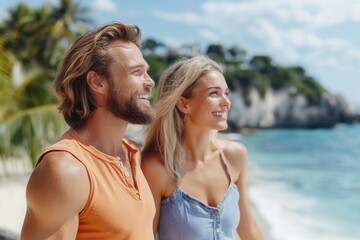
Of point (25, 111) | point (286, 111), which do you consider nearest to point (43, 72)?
point (25, 111)

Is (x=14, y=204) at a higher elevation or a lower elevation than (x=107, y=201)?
lower

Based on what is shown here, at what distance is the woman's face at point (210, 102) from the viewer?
2.56 meters

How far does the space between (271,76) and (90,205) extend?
77324mm

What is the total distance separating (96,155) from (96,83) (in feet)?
0.89

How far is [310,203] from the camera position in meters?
19.1

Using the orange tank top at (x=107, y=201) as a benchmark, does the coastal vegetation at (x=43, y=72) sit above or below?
below

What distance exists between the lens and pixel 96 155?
1.82 m

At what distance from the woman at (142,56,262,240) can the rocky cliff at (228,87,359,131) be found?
66.6 meters

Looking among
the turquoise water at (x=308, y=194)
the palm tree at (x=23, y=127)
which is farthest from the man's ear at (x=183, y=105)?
the turquoise water at (x=308, y=194)

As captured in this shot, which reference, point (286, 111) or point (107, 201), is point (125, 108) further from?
point (286, 111)

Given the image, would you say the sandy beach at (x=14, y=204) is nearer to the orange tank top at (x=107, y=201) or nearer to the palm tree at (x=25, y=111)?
the palm tree at (x=25, y=111)

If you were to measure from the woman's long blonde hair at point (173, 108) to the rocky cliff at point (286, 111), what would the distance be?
66.6 m

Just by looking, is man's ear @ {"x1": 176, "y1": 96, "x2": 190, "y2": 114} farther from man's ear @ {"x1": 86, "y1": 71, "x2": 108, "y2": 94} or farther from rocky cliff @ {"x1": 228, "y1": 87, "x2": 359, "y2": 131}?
rocky cliff @ {"x1": 228, "y1": 87, "x2": 359, "y2": 131}

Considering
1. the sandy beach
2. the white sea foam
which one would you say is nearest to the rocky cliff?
the white sea foam
